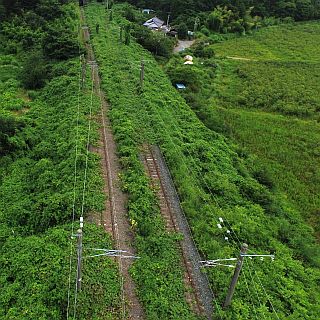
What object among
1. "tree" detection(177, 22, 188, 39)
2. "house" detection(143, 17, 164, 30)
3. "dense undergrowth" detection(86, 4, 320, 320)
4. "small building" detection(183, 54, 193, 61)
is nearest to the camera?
"dense undergrowth" detection(86, 4, 320, 320)

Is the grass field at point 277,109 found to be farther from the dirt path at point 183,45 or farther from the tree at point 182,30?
the tree at point 182,30

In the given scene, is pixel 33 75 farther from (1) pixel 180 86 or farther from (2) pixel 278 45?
(2) pixel 278 45

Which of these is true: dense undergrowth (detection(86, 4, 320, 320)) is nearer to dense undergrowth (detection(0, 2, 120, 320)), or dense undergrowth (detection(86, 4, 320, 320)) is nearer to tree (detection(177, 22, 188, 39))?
dense undergrowth (detection(0, 2, 120, 320))

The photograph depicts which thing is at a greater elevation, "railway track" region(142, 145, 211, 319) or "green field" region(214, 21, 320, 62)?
"green field" region(214, 21, 320, 62)

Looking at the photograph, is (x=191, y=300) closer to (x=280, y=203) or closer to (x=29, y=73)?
(x=280, y=203)

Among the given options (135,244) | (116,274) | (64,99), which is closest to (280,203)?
(135,244)

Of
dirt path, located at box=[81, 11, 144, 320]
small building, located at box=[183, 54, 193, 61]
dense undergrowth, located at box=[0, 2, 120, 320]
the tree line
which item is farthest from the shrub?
the tree line

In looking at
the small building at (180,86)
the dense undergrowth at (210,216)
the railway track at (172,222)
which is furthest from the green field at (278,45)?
the railway track at (172,222)

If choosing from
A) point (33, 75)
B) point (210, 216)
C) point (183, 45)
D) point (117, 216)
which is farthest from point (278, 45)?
point (117, 216)
